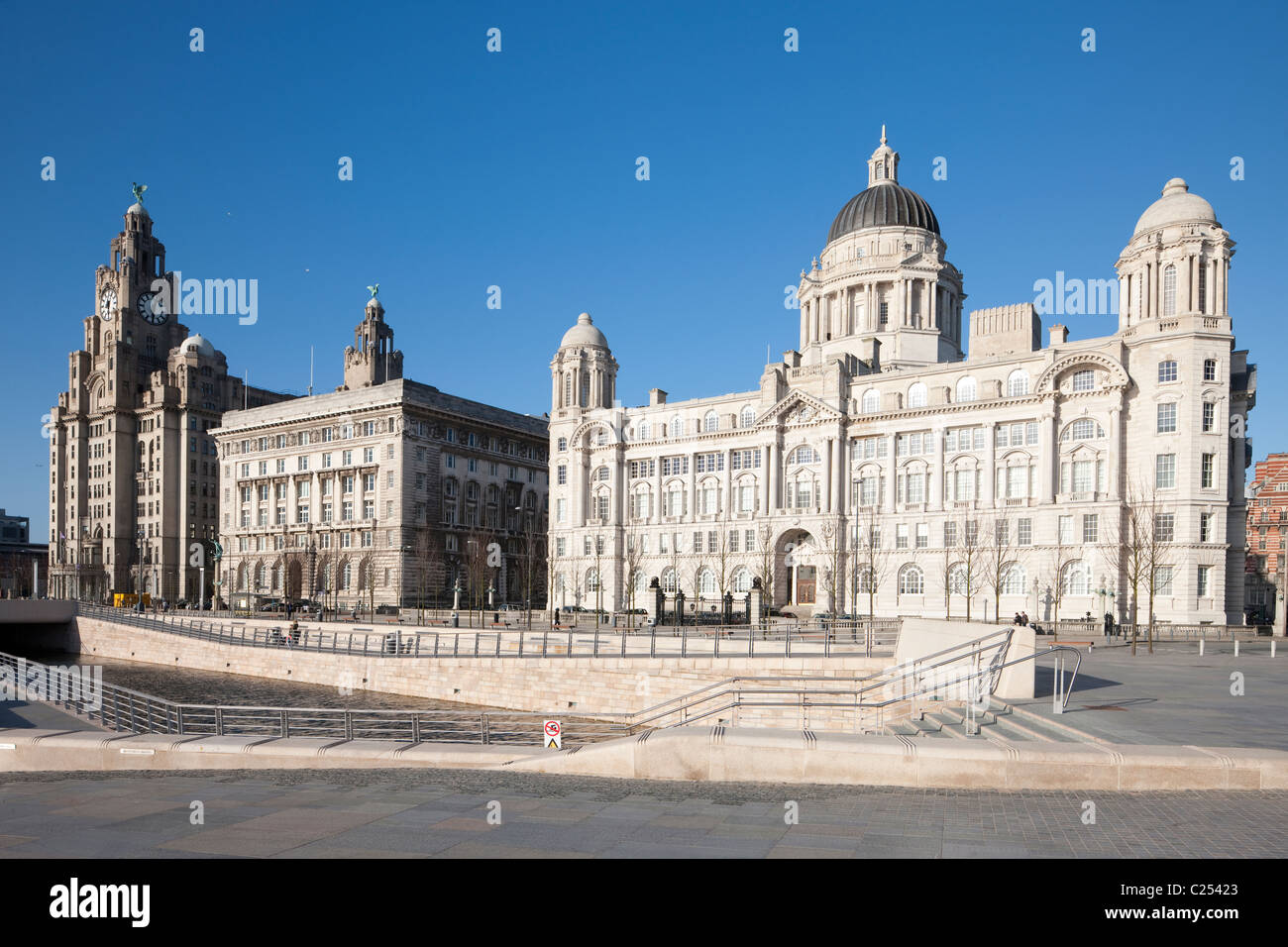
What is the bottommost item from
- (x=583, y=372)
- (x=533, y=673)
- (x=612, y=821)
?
(x=533, y=673)

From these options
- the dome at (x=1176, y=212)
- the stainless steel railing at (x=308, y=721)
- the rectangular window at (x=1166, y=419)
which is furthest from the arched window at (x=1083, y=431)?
the stainless steel railing at (x=308, y=721)

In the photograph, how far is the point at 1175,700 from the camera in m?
21.8

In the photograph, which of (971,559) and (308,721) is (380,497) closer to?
(971,559)

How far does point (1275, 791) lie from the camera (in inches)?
478

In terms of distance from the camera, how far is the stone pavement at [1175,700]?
16.0 m

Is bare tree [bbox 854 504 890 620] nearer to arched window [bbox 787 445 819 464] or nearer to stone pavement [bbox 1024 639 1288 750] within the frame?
arched window [bbox 787 445 819 464]

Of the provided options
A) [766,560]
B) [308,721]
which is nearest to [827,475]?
[766,560]

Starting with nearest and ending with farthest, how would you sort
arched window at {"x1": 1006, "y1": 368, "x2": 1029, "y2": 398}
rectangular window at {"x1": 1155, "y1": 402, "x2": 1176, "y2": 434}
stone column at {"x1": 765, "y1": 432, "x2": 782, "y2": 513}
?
1. rectangular window at {"x1": 1155, "y1": 402, "x2": 1176, "y2": 434}
2. arched window at {"x1": 1006, "y1": 368, "x2": 1029, "y2": 398}
3. stone column at {"x1": 765, "y1": 432, "x2": 782, "y2": 513}

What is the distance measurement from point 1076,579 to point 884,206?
4574 cm

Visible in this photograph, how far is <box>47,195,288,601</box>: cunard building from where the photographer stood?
119 meters

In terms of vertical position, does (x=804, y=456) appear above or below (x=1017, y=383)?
below

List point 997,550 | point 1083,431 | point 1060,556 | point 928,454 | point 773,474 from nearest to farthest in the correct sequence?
point 1060,556 < point 1083,431 < point 997,550 < point 928,454 < point 773,474

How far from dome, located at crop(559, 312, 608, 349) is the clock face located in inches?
2784

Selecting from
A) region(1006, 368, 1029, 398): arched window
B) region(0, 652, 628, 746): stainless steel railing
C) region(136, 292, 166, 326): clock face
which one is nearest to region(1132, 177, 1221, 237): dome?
region(1006, 368, 1029, 398): arched window
